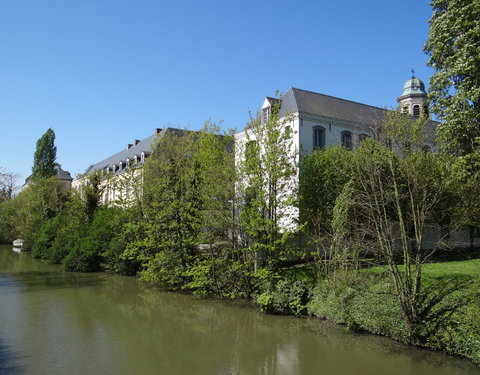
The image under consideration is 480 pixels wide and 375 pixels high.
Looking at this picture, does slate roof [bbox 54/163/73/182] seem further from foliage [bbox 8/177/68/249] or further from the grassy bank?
→ the grassy bank

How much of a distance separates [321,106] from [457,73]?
1466 centimetres

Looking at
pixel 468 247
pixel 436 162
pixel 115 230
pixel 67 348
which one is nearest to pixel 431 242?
pixel 468 247

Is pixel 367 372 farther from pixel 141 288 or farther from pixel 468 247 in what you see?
pixel 468 247

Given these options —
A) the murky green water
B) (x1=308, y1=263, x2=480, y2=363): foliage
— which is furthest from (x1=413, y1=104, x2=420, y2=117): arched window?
the murky green water

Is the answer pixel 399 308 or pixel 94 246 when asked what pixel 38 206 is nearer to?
pixel 94 246

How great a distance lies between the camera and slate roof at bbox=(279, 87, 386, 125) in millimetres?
27388

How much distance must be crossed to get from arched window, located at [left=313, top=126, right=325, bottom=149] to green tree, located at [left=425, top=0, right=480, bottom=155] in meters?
11.2

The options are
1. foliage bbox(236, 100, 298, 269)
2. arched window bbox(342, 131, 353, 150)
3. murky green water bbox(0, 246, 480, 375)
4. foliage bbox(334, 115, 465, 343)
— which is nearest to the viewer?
murky green water bbox(0, 246, 480, 375)

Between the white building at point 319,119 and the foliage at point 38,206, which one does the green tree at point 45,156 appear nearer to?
the foliage at point 38,206

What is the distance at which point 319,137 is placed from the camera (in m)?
27.5

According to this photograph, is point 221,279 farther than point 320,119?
No

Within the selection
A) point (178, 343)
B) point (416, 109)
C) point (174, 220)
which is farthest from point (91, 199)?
point (416, 109)

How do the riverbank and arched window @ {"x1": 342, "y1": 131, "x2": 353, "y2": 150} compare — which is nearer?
the riverbank

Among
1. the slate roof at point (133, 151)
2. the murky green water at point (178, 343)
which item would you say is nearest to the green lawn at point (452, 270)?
the murky green water at point (178, 343)
